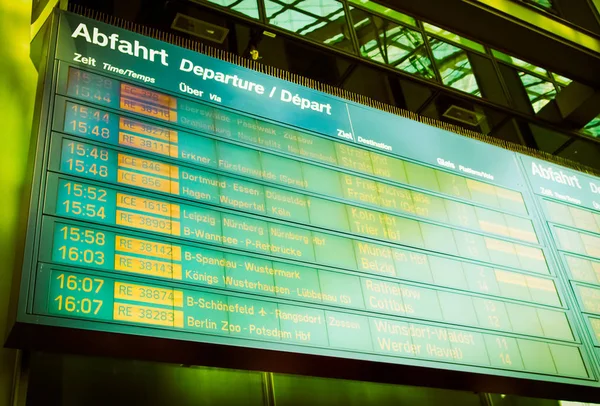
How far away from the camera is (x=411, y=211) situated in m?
6.41

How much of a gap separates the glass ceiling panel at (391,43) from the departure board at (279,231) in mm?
2297

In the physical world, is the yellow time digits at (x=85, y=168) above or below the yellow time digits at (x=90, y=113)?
below

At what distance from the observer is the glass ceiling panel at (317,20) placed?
8.55 metres

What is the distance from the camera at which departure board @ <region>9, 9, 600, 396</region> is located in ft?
15.0

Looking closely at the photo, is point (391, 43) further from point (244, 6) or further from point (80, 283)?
point (80, 283)

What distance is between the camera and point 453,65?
10430mm

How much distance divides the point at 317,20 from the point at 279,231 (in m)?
4.25

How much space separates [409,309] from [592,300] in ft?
7.66

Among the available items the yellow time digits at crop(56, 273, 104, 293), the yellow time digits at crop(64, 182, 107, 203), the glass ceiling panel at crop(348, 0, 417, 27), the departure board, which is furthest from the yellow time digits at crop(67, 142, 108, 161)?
the glass ceiling panel at crop(348, 0, 417, 27)

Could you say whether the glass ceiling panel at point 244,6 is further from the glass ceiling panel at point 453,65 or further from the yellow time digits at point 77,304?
the yellow time digits at point 77,304

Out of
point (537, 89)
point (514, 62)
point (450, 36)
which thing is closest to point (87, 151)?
point (450, 36)

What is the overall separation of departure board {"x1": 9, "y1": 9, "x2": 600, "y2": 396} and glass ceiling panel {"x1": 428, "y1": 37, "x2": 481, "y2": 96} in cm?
294

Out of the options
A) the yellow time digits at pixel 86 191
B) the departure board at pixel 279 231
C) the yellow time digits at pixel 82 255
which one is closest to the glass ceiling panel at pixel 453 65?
the departure board at pixel 279 231

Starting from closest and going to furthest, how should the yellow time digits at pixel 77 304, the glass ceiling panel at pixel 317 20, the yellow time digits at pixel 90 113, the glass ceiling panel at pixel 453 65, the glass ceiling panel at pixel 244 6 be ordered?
the yellow time digits at pixel 77 304
the yellow time digits at pixel 90 113
the glass ceiling panel at pixel 244 6
the glass ceiling panel at pixel 317 20
the glass ceiling panel at pixel 453 65
